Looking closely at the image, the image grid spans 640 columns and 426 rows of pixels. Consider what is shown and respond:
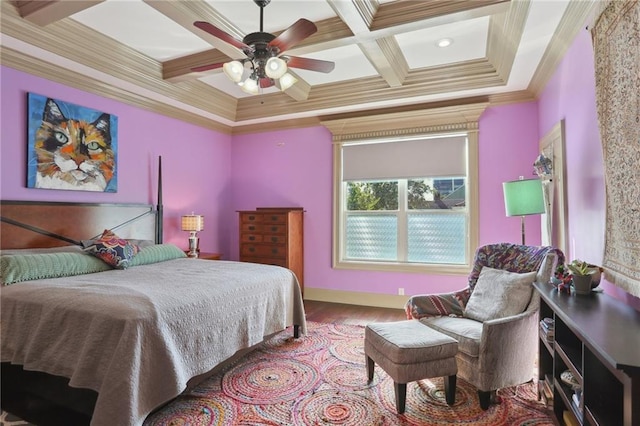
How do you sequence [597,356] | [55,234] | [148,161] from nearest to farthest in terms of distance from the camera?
[597,356] < [55,234] < [148,161]

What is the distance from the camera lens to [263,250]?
187 inches

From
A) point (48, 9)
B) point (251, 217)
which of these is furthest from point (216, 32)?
point (251, 217)

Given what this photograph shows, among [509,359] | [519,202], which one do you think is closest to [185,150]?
[519,202]

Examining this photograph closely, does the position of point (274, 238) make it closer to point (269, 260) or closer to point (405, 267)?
point (269, 260)

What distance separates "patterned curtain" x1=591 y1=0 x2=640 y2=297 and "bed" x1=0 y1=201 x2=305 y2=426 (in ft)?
7.62

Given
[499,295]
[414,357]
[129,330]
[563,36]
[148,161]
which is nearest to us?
[129,330]

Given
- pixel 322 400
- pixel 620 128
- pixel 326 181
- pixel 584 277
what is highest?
pixel 326 181

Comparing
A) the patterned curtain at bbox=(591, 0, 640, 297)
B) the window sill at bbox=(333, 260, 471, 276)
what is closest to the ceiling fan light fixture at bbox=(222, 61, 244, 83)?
the patterned curtain at bbox=(591, 0, 640, 297)

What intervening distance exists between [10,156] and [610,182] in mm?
4385

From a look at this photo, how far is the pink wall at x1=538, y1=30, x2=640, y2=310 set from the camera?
213cm

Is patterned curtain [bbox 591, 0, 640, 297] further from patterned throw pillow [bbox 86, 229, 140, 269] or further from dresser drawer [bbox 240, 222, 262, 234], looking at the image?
dresser drawer [bbox 240, 222, 262, 234]

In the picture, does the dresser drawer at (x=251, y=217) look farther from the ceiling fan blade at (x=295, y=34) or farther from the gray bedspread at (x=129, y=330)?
the ceiling fan blade at (x=295, y=34)

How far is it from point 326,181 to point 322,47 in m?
2.17

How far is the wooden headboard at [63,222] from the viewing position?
298 cm
